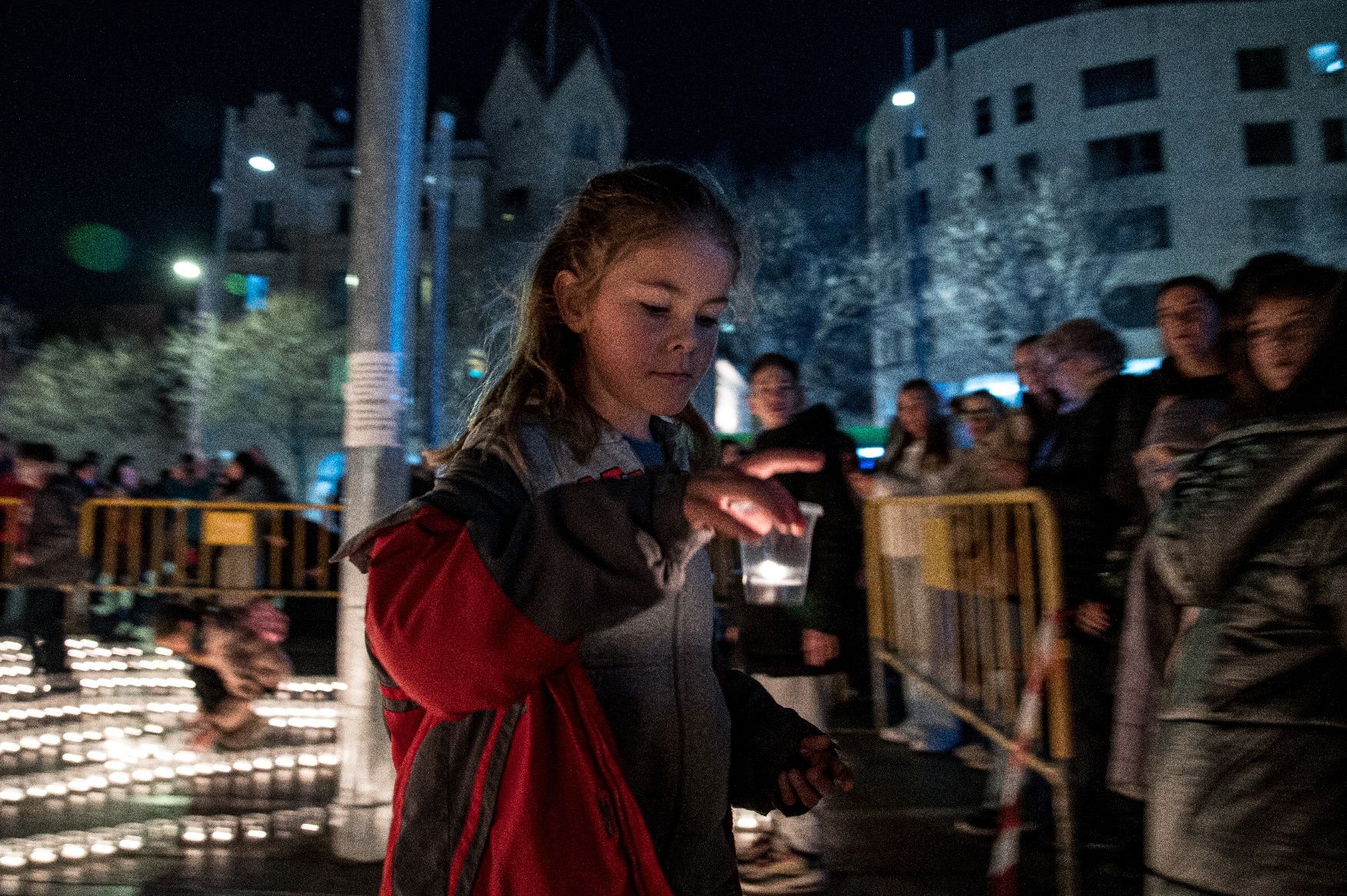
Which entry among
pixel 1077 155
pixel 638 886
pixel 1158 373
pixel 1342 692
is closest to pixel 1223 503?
pixel 1342 692

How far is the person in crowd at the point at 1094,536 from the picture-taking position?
4.27 meters

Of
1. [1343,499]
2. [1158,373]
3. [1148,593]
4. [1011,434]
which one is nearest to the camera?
[1343,499]

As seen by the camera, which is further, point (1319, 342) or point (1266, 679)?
point (1319, 342)

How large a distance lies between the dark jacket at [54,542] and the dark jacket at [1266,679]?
9.22m

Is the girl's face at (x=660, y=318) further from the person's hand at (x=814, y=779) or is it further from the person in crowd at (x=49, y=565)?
the person in crowd at (x=49, y=565)

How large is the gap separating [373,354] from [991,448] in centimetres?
336

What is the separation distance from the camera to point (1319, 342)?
2.20m

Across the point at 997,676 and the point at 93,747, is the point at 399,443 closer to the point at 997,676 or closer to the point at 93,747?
the point at 997,676

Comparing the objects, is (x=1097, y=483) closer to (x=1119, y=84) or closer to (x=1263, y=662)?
(x=1263, y=662)

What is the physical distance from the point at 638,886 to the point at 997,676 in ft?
13.5

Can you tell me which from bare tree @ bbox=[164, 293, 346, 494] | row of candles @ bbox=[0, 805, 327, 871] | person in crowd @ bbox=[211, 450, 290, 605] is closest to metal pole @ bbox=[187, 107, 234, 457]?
bare tree @ bbox=[164, 293, 346, 494]

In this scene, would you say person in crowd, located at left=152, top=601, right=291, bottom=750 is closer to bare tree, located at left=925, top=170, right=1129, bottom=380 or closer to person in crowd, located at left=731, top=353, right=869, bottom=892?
person in crowd, located at left=731, top=353, right=869, bottom=892

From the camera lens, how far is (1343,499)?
6.19 feet

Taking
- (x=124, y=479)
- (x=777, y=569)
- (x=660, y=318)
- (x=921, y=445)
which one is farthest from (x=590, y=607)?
(x=124, y=479)
